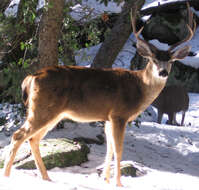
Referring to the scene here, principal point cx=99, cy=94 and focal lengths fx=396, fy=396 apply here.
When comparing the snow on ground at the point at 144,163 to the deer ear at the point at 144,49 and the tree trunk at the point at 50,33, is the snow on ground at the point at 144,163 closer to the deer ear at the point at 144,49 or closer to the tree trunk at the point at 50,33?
the tree trunk at the point at 50,33

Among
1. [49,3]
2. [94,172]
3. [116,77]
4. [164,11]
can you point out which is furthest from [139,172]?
[164,11]

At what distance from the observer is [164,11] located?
13945 mm

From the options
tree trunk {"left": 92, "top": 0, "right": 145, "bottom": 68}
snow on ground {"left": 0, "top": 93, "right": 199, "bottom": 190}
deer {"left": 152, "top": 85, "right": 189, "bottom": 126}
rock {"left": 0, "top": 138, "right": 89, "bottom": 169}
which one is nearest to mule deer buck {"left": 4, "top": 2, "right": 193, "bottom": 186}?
snow on ground {"left": 0, "top": 93, "right": 199, "bottom": 190}

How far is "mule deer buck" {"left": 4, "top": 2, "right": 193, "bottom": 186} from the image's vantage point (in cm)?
409

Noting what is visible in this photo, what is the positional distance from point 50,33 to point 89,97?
7.29 feet

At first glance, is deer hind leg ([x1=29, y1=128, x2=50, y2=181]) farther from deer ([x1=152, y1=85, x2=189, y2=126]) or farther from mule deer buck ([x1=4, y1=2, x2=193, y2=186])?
deer ([x1=152, y1=85, x2=189, y2=126])

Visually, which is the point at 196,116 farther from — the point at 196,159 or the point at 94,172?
the point at 94,172

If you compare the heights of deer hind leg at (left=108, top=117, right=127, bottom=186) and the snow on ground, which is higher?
deer hind leg at (left=108, top=117, right=127, bottom=186)

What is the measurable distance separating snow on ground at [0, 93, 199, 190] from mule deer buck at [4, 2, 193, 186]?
1.19 feet

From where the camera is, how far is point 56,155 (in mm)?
5344

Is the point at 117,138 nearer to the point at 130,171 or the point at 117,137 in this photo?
the point at 117,137

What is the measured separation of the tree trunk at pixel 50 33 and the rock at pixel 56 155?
4.42 ft

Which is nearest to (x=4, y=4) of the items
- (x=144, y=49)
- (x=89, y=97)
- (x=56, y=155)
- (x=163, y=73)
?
(x=56, y=155)

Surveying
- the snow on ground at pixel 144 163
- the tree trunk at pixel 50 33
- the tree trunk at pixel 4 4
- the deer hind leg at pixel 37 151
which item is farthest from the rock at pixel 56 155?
the tree trunk at pixel 4 4
